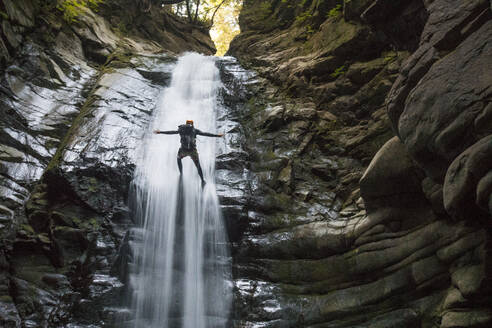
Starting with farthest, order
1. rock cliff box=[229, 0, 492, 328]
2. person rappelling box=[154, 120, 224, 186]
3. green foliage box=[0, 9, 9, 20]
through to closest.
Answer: green foliage box=[0, 9, 9, 20] → person rappelling box=[154, 120, 224, 186] → rock cliff box=[229, 0, 492, 328]

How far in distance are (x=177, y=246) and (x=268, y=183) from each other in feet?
A: 9.51

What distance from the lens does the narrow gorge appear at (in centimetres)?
475

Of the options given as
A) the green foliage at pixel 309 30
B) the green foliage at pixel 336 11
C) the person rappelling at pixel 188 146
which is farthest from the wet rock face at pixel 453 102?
the green foliage at pixel 309 30

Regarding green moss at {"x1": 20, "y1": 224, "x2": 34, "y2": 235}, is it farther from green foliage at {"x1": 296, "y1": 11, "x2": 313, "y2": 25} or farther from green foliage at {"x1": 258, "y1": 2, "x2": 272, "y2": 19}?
green foliage at {"x1": 258, "y1": 2, "x2": 272, "y2": 19}

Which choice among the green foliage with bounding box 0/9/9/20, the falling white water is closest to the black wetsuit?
the falling white water

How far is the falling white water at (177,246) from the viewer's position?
6855 millimetres

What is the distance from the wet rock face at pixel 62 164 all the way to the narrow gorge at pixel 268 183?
0.04 meters

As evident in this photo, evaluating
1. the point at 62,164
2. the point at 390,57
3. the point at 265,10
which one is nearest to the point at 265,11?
the point at 265,10

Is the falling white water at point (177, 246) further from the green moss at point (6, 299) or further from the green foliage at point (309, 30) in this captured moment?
the green foliage at point (309, 30)

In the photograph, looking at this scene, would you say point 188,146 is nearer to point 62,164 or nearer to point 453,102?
point 62,164

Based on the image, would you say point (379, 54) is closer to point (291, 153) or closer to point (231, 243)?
point (291, 153)

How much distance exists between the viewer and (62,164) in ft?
27.1

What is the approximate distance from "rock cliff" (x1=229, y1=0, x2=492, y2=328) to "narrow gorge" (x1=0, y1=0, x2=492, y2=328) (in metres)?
0.03

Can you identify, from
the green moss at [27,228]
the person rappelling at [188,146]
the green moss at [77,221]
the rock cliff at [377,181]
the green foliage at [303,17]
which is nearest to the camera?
the rock cliff at [377,181]
